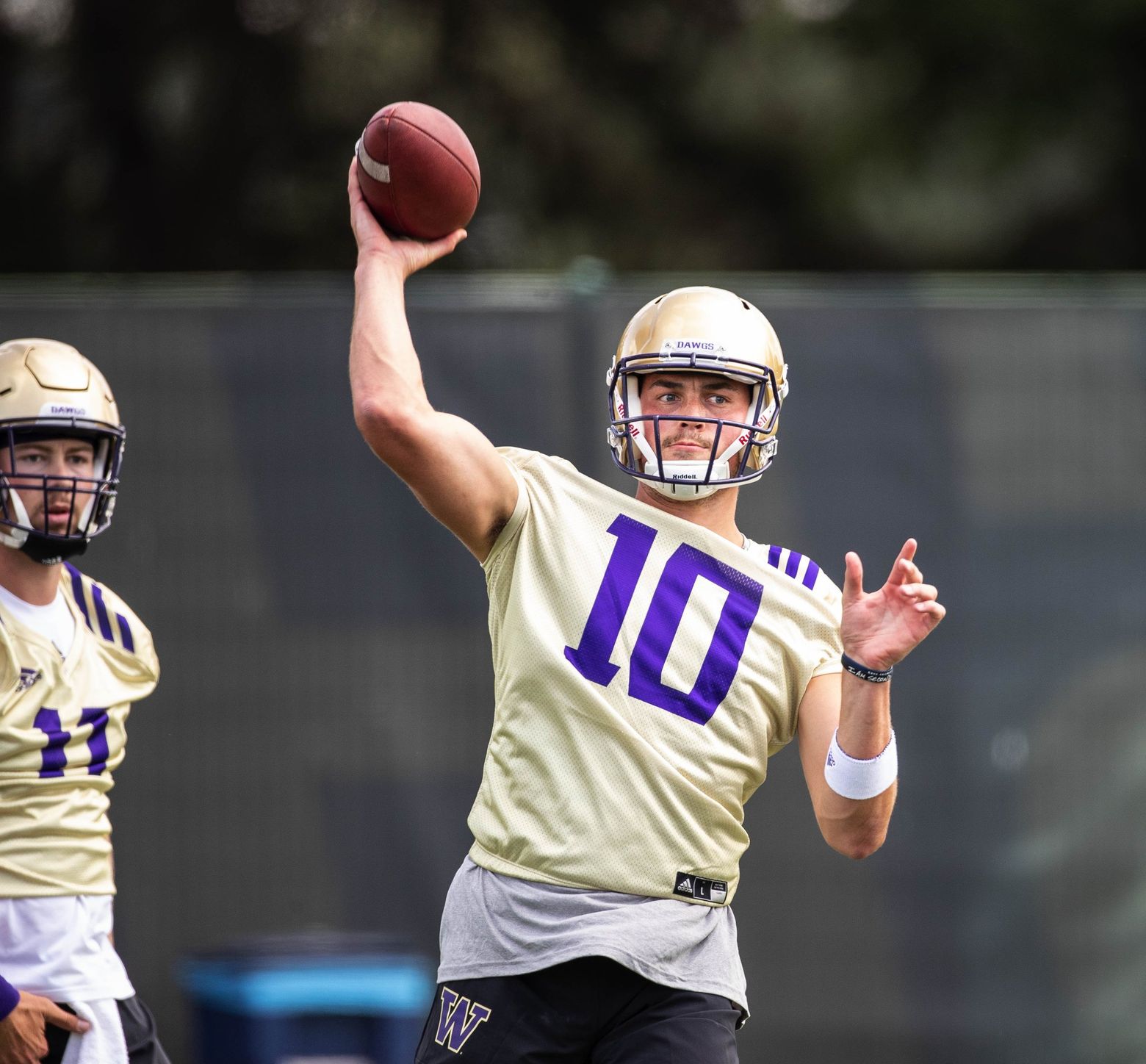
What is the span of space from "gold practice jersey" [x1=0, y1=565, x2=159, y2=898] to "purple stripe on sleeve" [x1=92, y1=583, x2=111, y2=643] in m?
0.03

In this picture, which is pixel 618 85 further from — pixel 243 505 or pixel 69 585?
pixel 69 585

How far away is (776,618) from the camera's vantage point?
3.15m

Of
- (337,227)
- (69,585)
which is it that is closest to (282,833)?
(69,585)

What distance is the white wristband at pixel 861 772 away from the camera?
2961 mm

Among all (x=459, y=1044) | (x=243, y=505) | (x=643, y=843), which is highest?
(x=243, y=505)

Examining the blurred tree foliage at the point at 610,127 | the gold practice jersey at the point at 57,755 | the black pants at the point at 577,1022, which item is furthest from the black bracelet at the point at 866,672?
the blurred tree foliage at the point at 610,127

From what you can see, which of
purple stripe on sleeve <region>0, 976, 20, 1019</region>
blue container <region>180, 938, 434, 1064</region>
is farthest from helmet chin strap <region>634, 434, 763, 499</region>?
blue container <region>180, 938, 434, 1064</region>

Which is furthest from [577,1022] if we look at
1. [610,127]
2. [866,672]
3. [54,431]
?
[610,127]

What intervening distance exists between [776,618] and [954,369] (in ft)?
8.76

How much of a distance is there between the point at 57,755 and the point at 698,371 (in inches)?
63.2

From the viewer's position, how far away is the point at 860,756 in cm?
295

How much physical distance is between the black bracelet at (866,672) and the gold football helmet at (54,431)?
177 cm

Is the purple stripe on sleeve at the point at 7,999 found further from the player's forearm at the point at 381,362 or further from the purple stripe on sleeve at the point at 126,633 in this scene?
the player's forearm at the point at 381,362

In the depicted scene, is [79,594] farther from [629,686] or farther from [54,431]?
[629,686]
